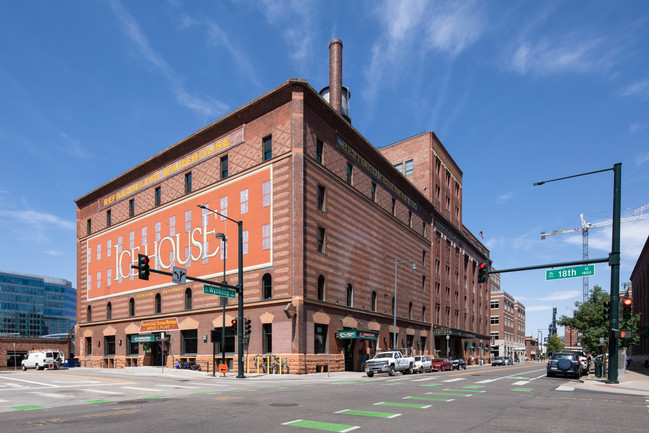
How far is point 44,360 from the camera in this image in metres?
51.2

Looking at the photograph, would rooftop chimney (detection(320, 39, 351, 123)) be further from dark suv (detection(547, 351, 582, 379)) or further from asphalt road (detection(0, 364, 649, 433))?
asphalt road (detection(0, 364, 649, 433))

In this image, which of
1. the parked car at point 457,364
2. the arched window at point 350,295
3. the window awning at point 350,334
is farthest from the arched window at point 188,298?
the parked car at point 457,364

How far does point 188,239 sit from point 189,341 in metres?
9.54

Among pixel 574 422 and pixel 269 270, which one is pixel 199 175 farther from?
pixel 574 422

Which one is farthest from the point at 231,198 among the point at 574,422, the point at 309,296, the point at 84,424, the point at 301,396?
the point at 574,422

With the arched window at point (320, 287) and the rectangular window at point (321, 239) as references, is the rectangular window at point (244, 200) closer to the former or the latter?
the rectangular window at point (321, 239)

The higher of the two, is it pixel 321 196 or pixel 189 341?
pixel 321 196

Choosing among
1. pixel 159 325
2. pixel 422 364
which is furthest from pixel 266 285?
pixel 422 364

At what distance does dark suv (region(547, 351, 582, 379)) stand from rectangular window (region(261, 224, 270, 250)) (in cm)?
2185

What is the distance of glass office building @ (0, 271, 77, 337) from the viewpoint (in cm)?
15550

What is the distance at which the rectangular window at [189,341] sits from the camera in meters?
43.4

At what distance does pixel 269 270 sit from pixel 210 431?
28031 mm

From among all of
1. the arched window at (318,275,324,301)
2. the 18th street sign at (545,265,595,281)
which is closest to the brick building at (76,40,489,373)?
the arched window at (318,275,324,301)

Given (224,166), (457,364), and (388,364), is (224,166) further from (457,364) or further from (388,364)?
(457,364)
